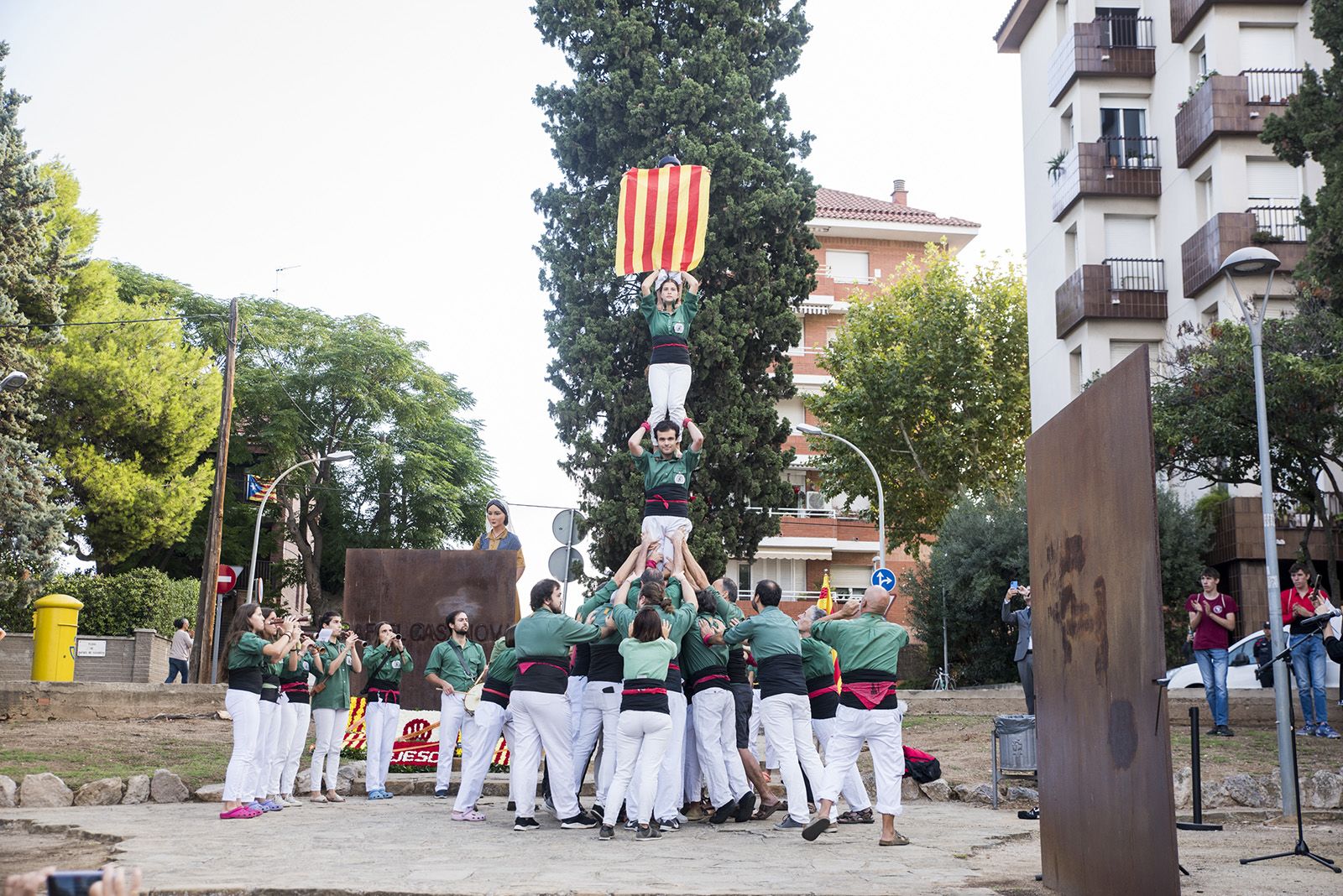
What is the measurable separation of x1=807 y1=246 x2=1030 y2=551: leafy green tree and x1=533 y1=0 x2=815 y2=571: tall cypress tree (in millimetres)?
14172

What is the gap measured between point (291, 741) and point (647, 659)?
Answer: 15.6 ft

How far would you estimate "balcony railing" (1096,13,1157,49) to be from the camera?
36.9 metres

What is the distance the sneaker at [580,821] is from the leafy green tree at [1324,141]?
44.7 feet

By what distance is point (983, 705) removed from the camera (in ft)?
73.3

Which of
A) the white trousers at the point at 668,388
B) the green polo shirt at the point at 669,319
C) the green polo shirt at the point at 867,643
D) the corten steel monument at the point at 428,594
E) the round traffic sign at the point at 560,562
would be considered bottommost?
the green polo shirt at the point at 867,643

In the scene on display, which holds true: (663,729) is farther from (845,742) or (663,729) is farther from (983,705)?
(983,705)

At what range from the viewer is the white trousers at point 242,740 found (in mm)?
12430

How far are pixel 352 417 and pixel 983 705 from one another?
31.2 metres

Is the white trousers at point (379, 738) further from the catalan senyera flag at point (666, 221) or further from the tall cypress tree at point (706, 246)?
the tall cypress tree at point (706, 246)

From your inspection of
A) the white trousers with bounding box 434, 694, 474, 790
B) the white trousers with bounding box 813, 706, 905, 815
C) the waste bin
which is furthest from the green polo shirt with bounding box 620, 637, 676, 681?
the waste bin

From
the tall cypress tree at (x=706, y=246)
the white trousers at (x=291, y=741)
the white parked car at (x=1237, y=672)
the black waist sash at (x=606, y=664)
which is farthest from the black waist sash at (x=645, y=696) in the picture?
the tall cypress tree at (x=706, y=246)

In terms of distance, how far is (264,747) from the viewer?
13.4m

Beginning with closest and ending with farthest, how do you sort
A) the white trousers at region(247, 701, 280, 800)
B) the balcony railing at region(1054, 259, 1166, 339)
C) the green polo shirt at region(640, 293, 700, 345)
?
1. the white trousers at region(247, 701, 280, 800)
2. the green polo shirt at region(640, 293, 700, 345)
3. the balcony railing at region(1054, 259, 1166, 339)

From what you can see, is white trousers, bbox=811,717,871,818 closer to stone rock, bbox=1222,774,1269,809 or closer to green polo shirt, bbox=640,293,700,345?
stone rock, bbox=1222,774,1269,809
